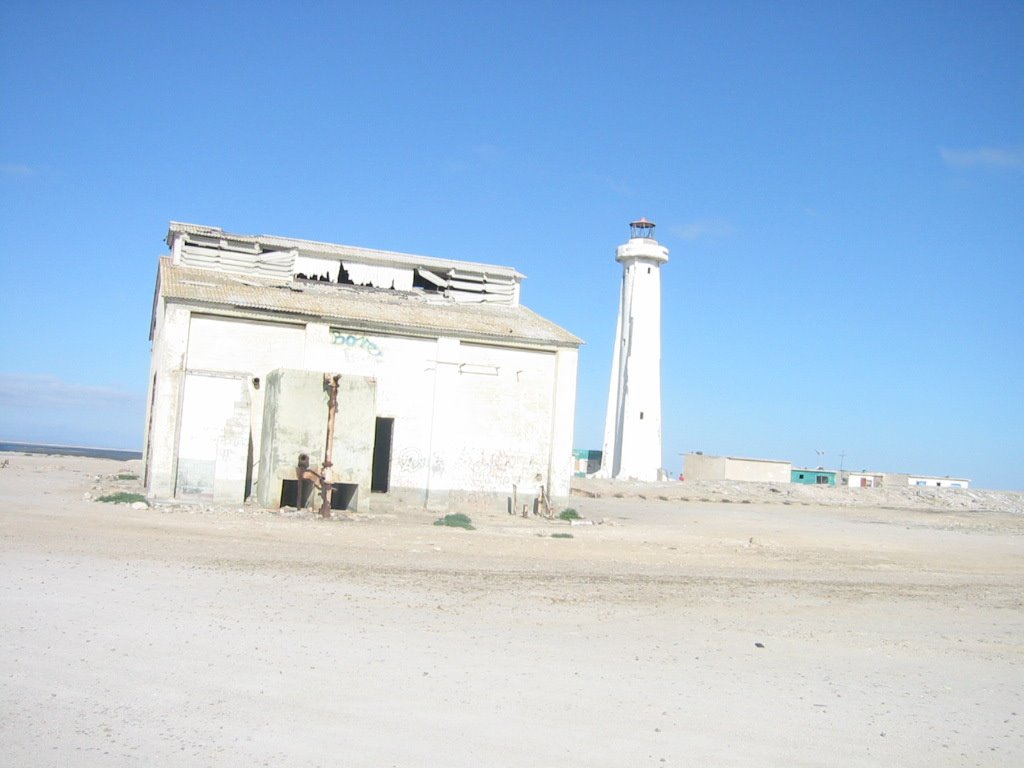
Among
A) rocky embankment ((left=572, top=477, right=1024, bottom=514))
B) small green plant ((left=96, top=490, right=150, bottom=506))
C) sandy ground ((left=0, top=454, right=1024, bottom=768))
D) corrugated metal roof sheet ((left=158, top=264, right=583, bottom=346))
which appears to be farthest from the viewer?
rocky embankment ((left=572, top=477, right=1024, bottom=514))

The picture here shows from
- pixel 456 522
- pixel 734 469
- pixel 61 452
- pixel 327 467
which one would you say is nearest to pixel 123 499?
pixel 327 467

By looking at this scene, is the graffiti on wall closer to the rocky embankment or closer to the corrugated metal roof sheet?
the corrugated metal roof sheet

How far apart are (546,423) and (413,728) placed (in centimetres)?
1885

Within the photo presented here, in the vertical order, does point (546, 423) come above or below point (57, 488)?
above

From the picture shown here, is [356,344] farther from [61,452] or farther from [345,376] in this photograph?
[61,452]

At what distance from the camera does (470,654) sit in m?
8.67

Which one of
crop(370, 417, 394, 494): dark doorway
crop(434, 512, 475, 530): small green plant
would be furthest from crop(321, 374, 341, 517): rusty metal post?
crop(370, 417, 394, 494): dark doorway

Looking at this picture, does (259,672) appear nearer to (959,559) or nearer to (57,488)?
(959,559)

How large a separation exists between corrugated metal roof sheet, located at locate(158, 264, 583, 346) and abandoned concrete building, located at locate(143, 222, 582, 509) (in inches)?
2.2

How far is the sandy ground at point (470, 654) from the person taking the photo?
6273 mm

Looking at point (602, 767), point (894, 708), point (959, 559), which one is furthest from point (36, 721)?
point (959, 559)

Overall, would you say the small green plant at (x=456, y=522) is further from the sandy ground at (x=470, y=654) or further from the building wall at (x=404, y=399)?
the sandy ground at (x=470, y=654)

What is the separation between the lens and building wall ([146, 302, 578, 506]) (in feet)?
71.7

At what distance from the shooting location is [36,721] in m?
6.04
